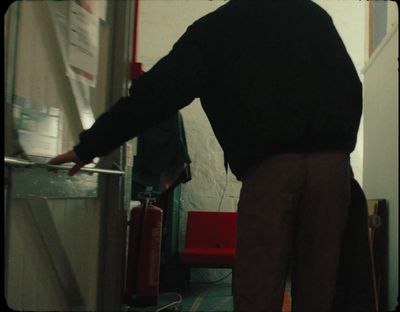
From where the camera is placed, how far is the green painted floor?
306 centimetres

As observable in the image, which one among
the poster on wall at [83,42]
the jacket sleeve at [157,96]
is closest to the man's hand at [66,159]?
the jacket sleeve at [157,96]

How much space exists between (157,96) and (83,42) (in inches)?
22.2

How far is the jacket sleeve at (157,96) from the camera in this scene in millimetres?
1265

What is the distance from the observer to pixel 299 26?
4.17 ft

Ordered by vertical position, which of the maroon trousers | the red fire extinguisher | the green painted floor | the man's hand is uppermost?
the man's hand

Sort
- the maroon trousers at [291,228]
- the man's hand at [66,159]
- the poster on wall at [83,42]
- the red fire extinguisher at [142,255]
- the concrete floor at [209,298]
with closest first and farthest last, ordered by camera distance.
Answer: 1. the maroon trousers at [291,228]
2. the man's hand at [66,159]
3. the poster on wall at [83,42]
4. the red fire extinguisher at [142,255]
5. the concrete floor at [209,298]

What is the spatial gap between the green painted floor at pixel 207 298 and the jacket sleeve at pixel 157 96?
78.1 inches

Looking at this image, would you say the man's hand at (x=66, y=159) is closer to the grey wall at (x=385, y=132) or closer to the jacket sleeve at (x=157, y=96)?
the jacket sleeve at (x=157, y=96)

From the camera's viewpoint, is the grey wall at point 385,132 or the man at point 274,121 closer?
the man at point 274,121

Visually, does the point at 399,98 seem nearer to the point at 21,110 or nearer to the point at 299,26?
the point at 299,26

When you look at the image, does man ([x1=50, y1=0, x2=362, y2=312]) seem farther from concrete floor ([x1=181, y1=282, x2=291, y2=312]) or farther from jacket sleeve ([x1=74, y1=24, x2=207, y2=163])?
concrete floor ([x1=181, y1=282, x2=291, y2=312])

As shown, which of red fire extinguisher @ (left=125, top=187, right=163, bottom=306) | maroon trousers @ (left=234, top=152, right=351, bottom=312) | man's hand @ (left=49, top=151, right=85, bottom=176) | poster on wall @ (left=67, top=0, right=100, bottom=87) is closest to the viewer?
maroon trousers @ (left=234, top=152, right=351, bottom=312)

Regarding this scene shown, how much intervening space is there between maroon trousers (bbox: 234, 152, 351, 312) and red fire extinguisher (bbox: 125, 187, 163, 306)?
4.42 feet

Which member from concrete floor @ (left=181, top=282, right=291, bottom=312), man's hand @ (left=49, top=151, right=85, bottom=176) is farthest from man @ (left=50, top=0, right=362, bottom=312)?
concrete floor @ (left=181, top=282, right=291, bottom=312)
